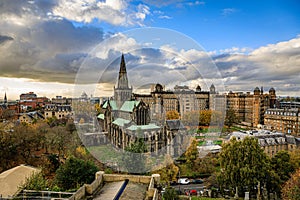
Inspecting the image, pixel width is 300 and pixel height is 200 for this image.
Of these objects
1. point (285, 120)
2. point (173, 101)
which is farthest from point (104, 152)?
point (285, 120)

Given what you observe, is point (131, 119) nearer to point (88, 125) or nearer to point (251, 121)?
point (88, 125)

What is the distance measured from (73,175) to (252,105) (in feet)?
146

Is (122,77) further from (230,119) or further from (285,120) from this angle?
(285,120)

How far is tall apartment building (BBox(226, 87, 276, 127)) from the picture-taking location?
48.7 m

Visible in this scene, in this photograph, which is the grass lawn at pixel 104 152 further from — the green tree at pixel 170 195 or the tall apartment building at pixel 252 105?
the tall apartment building at pixel 252 105

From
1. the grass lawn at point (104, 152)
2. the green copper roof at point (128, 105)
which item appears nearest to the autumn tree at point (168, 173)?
the grass lawn at point (104, 152)

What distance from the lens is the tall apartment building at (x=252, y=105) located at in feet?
160

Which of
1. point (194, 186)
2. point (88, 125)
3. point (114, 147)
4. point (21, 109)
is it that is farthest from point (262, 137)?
point (21, 109)

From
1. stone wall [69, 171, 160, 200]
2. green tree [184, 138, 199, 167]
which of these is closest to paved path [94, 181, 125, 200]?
stone wall [69, 171, 160, 200]

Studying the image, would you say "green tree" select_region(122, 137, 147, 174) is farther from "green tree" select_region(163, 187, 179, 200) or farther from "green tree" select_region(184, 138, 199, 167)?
"green tree" select_region(184, 138, 199, 167)

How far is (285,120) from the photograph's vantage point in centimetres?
3959

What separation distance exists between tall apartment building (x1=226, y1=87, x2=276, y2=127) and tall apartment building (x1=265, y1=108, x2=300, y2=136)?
4966 mm

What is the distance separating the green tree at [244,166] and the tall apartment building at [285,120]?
24.8 meters

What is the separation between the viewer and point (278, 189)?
52.7 ft
